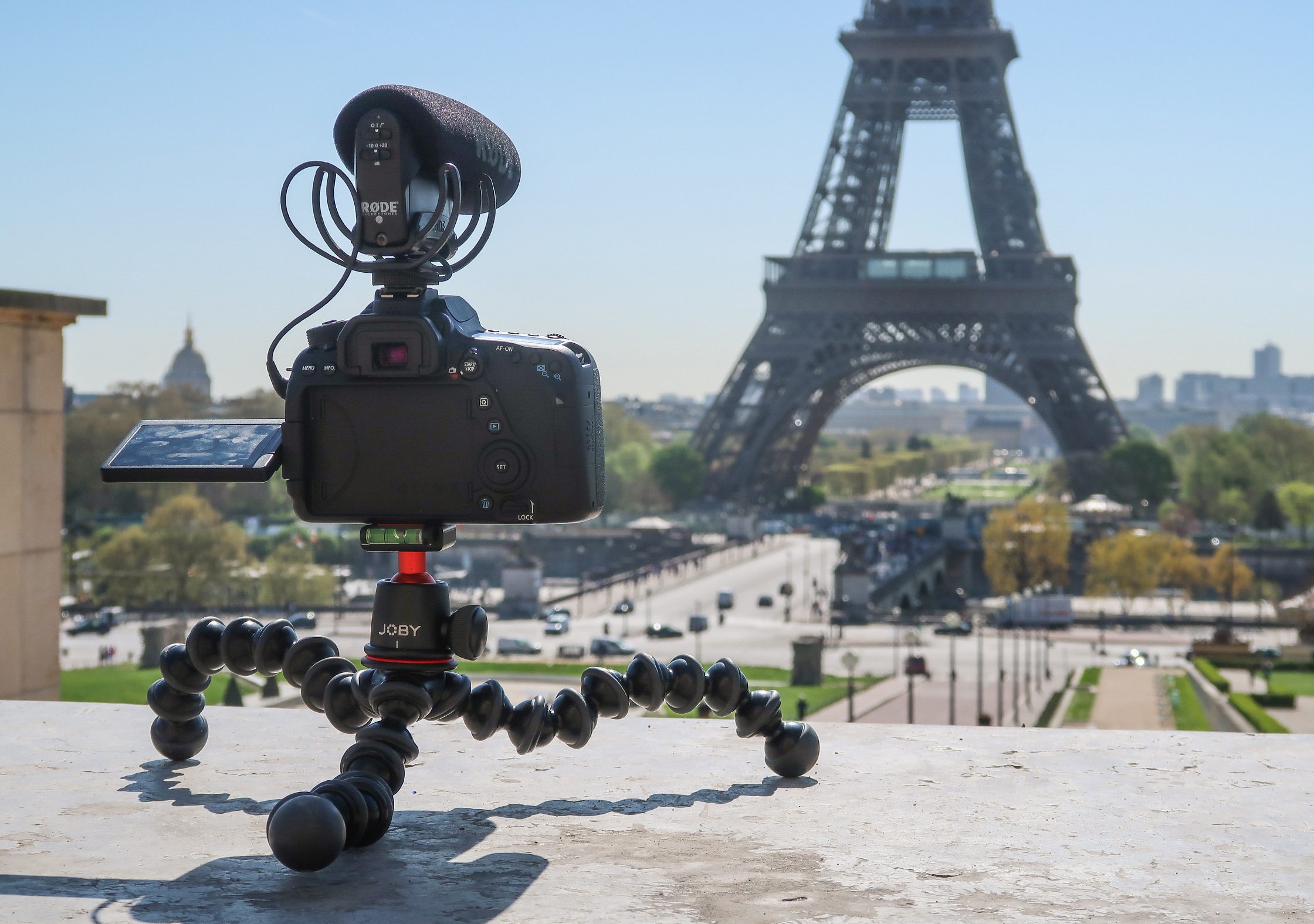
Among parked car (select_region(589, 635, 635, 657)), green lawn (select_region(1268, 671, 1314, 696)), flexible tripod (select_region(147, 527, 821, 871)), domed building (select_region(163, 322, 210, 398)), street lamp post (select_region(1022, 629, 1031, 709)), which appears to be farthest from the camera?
domed building (select_region(163, 322, 210, 398))

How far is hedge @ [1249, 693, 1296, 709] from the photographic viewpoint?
2933 centimetres

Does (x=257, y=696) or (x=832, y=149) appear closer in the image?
(x=257, y=696)

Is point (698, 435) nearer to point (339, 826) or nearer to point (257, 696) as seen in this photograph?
point (257, 696)

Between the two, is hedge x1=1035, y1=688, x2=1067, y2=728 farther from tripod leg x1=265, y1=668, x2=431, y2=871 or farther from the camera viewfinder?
the camera viewfinder

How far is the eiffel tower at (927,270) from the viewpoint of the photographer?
61562mm

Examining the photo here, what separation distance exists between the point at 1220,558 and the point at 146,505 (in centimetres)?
4844

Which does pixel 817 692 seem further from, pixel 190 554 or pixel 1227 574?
pixel 1227 574

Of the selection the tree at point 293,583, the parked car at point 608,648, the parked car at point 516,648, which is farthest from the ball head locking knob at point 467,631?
the tree at point 293,583

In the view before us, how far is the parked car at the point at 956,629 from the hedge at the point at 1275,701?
66.3 feet

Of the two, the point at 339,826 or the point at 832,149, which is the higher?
the point at 832,149

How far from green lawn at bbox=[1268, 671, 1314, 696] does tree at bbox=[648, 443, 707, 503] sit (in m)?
43.4

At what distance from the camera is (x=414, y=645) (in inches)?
182

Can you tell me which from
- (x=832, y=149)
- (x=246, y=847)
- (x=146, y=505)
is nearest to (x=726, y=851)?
(x=246, y=847)

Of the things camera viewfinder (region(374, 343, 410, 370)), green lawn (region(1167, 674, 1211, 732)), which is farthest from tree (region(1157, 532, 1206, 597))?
camera viewfinder (region(374, 343, 410, 370))
